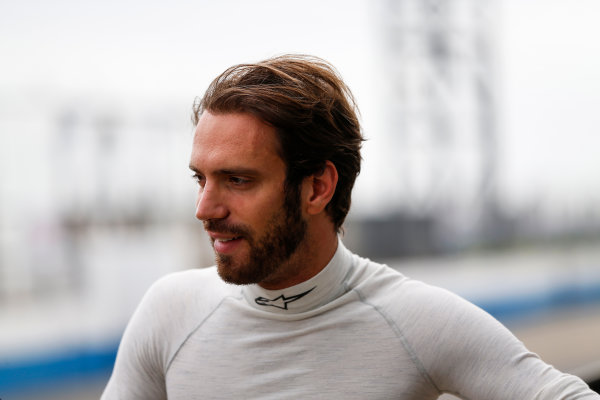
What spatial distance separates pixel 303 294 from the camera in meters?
1.24

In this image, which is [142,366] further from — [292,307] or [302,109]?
[302,109]

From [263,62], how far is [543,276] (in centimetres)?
1078

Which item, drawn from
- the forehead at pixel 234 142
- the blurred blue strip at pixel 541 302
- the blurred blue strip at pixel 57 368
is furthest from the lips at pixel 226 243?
the blurred blue strip at pixel 541 302

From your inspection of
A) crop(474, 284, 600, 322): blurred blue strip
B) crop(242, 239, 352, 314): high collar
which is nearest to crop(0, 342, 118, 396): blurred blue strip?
crop(474, 284, 600, 322): blurred blue strip

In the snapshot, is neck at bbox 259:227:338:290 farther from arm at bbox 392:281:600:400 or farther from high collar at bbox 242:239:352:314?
arm at bbox 392:281:600:400

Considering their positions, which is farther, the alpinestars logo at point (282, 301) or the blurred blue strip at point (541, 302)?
the blurred blue strip at point (541, 302)

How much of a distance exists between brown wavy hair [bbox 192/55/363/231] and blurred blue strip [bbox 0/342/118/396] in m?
5.09

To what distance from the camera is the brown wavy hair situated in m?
1.17

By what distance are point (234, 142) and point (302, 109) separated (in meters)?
0.12

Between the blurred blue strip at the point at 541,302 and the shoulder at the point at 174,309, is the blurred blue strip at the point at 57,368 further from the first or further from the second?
the shoulder at the point at 174,309

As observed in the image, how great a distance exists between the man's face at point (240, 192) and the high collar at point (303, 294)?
60mm

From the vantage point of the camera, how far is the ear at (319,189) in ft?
4.08

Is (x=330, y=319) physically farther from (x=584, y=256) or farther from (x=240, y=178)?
(x=584, y=256)

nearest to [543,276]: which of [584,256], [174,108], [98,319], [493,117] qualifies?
[584,256]
